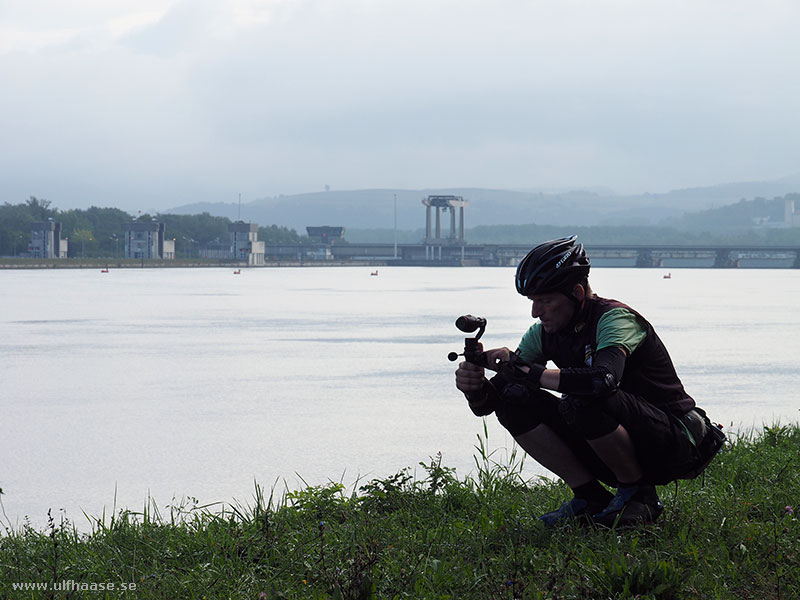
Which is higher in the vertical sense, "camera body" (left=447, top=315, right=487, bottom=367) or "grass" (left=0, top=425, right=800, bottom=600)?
"camera body" (left=447, top=315, right=487, bottom=367)

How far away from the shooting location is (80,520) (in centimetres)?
588

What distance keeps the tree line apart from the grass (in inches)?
6284

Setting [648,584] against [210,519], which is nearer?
[648,584]

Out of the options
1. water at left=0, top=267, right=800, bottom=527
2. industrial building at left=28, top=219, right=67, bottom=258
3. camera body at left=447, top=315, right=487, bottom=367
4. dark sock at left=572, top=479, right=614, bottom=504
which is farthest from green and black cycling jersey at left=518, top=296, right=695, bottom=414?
industrial building at left=28, top=219, right=67, bottom=258

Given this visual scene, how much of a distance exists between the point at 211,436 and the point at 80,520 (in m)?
2.80

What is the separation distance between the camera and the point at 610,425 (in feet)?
13.6

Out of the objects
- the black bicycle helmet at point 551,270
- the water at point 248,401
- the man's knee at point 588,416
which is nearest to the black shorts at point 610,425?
the man's knee at point 588,416

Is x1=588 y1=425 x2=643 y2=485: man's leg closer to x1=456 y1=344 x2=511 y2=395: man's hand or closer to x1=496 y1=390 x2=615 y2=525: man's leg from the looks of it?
x1=496 y1=390 x2=615 y2=525: man's leg

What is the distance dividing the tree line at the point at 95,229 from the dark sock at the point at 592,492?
526 feet

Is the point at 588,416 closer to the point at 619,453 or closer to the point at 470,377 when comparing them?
the point at 619,453

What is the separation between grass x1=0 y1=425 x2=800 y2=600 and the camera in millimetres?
3783

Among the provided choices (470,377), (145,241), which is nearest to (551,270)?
(470,377)

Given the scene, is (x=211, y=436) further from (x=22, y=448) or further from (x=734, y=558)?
(x=734, y=558)

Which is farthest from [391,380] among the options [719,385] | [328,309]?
[328,309]
